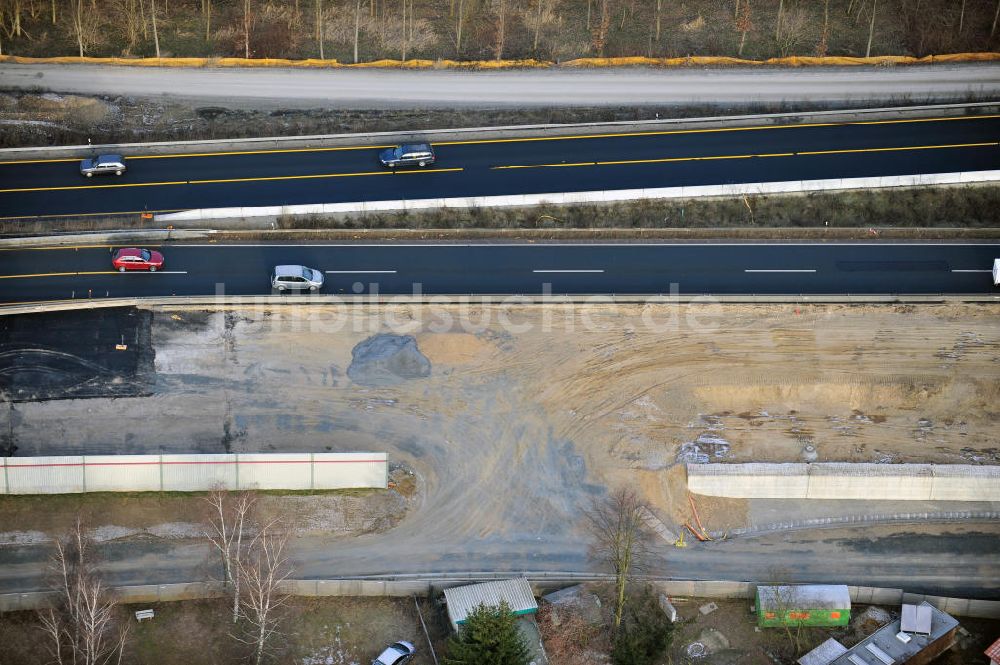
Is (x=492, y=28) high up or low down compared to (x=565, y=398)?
up

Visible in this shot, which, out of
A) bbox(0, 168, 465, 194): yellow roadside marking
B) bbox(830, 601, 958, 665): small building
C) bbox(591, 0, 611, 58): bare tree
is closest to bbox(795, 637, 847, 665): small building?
bbox(830, 601, 958, 665): small building

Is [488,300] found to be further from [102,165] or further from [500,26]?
[102,165]

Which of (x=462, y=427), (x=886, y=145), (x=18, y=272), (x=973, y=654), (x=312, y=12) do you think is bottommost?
(x=973, y=654)

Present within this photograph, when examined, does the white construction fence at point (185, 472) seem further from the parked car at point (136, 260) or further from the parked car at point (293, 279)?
the parked car at point (136, 260)

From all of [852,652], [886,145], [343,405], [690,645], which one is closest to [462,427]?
[343,405]

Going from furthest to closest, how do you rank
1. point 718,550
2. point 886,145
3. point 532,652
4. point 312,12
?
point 312,12 → point 886,145 → point 718,550 → point 532,652

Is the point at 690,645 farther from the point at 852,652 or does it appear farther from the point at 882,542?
the point at 882,542

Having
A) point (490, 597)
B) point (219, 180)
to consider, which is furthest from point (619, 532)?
point (219, 180)
